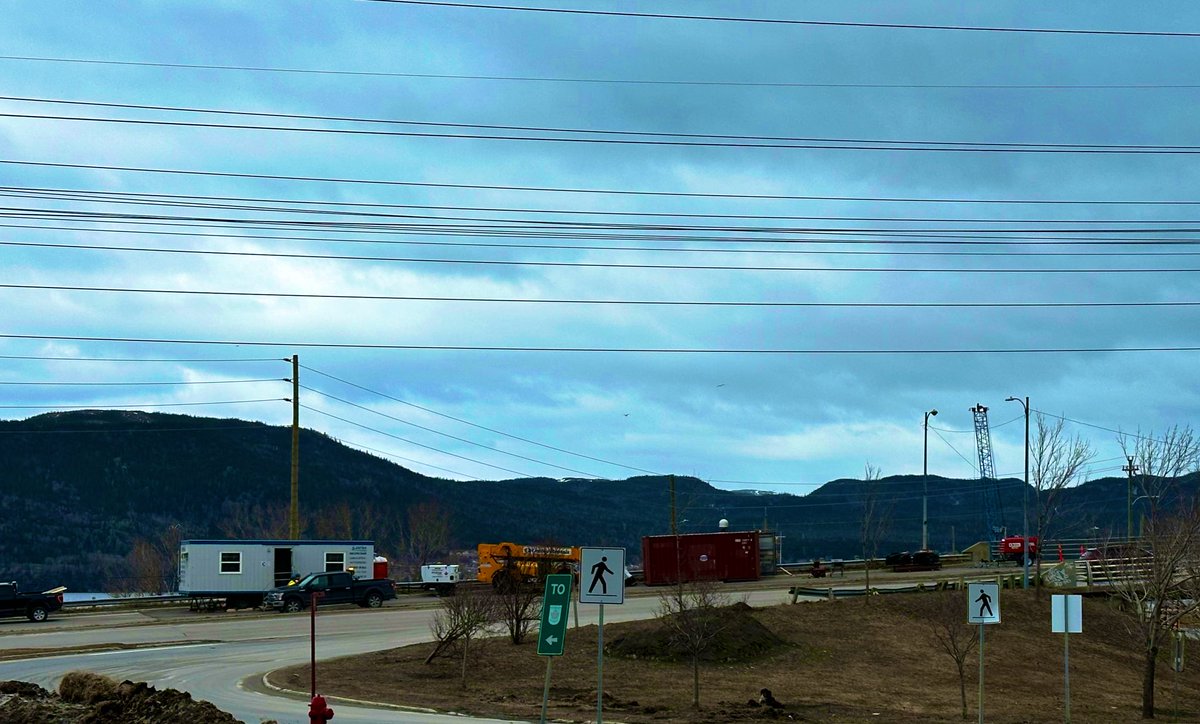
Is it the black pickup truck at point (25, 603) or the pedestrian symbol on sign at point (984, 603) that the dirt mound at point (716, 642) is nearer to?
the pedestrian symbol on sign at point (984, 603)

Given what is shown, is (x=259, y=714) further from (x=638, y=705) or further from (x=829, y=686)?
(x=829, y=686)

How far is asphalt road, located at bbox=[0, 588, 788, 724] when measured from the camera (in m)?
25.9

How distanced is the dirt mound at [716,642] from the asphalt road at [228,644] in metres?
7.31

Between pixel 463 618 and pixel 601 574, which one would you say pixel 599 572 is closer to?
pixel 601 574

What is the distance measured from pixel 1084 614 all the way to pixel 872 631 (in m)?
13.8

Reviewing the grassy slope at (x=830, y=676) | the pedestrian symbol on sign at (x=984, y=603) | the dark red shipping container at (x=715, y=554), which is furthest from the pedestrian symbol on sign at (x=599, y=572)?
the dark red shipping container at (x=715, y=554)

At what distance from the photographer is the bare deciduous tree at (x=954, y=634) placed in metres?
31.6

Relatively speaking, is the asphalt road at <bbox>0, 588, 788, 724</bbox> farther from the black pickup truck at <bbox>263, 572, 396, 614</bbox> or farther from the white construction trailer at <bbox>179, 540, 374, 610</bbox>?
the white construction trailer at <bbox>179, 540, 374, 610</bbox>

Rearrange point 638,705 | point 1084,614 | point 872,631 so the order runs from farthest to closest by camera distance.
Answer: point 1084,614 < point 872,631 < point 638,705

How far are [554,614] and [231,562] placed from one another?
4523 centimetres

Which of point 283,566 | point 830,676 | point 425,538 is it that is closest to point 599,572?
point 830,676

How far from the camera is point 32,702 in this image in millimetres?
20312

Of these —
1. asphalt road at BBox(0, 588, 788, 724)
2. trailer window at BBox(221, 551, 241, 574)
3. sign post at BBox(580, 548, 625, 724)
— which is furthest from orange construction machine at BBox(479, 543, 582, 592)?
sign post at BBox(580, 548, 625, 724)

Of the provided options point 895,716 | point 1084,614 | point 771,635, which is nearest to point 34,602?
point 771,635
